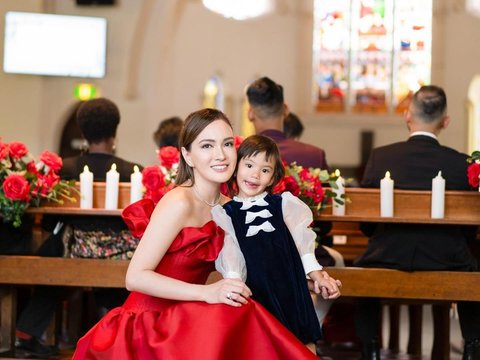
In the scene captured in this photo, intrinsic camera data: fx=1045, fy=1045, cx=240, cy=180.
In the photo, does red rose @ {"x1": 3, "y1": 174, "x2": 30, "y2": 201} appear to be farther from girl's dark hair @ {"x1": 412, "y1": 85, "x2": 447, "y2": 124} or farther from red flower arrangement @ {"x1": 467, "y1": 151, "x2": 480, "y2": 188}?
red flower arrangement @ {"x1": 467, "y1": 151, "x2": 480, "y2": 188}

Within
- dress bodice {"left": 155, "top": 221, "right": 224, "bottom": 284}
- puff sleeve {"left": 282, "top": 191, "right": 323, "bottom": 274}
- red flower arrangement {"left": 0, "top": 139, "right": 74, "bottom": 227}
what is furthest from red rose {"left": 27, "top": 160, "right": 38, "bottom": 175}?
puff sleeve {"left": 282, "top": 191, "right": 323, "bottom": 274}

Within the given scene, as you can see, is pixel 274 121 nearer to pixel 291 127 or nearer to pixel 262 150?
pixel 291 127

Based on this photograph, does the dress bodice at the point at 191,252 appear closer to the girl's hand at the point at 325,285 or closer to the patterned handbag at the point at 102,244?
the girl's hand at the point at 325,285

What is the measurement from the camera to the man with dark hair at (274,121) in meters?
5.97

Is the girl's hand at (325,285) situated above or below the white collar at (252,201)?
below

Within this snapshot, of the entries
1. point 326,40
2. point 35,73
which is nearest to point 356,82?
point 326,40

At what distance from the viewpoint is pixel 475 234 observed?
5812 millimetres

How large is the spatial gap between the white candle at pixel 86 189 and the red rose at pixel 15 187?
0.33 m

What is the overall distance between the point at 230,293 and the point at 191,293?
16cm

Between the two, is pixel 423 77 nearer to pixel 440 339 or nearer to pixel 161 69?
pixel 161 69

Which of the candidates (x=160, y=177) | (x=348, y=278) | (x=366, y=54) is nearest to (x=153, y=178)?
(x=160, y=177)

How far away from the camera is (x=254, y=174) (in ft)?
12.5

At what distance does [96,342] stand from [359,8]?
655 inches

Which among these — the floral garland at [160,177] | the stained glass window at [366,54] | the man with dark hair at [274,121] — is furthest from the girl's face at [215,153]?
the stained glass window at [366,54]
